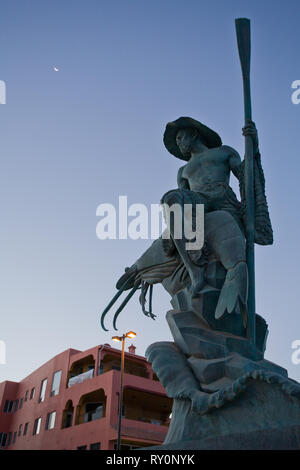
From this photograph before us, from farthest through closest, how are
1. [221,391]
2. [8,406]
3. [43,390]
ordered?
[8,406], [43,390], [221,391]

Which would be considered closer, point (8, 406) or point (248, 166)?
point (248, 166)

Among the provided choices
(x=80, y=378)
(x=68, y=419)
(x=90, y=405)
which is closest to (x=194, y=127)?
(x=80, y=378)

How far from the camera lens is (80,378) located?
26.7m

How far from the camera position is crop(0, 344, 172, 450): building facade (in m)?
22.6

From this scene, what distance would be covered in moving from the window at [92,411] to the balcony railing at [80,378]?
5.21ft

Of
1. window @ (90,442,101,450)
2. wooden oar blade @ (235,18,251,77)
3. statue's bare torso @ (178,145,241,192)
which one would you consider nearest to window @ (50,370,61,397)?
window @ (90,442,101,450)

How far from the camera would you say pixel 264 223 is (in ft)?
18.4

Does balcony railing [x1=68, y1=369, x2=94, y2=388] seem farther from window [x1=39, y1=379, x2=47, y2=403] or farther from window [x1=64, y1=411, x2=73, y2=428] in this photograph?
window [x1=39, y1=379, x2=47, y2=403]

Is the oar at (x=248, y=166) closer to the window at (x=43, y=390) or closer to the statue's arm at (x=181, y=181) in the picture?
the statue's arm at (x=181, y=181)

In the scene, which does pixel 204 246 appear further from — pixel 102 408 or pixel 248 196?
pixel 102 408

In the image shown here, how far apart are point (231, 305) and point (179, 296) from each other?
0.87 m

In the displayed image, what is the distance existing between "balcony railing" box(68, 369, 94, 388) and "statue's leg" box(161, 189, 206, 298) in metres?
22.1

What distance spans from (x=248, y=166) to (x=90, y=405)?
24.7 meters

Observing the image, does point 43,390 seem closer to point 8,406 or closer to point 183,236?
point 8,406
